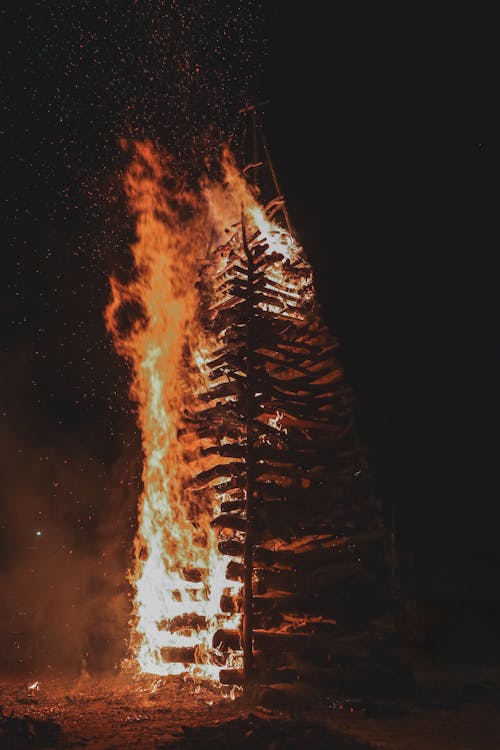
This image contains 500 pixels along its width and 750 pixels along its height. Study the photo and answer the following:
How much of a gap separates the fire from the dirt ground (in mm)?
835

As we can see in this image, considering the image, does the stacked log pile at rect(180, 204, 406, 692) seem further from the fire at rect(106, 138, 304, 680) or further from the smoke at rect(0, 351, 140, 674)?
the smoke at rect(0, 351, 140, 674)

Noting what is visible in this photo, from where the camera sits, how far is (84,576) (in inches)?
468

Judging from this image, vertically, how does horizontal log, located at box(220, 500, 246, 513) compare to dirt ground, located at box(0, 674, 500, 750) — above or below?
above

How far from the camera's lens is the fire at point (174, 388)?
8.62m

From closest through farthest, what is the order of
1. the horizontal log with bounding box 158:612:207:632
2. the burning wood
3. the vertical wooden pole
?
the vertical wooden pole
the burning wood
the horizontal log with bounding box 158:612:207:632

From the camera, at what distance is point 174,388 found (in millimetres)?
10258

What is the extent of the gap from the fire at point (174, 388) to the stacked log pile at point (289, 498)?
36 cm

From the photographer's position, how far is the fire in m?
8.62

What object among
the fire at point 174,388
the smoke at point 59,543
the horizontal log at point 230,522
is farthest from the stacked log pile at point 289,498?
the smoke at point 59,543

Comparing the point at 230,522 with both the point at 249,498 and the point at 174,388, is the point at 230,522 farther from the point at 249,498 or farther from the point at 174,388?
the point at 174,388

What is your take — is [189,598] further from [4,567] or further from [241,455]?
[4,567]

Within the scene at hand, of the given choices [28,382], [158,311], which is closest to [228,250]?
[158,311]

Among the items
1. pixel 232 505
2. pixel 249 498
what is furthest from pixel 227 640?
pixel 249 498

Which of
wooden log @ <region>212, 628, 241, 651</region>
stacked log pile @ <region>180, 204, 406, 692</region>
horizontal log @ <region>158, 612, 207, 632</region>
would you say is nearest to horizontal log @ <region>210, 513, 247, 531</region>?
stacked log pile @ <region>180, 204, 406, 692</region>
